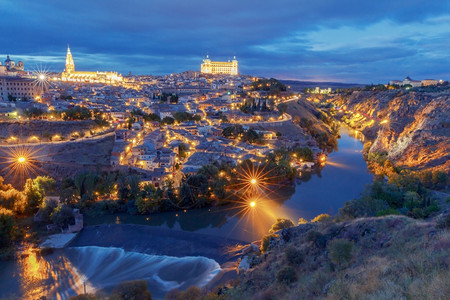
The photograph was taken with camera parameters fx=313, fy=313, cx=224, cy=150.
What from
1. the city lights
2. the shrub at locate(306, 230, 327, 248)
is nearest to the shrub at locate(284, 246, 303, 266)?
the shrub at locate(306, 230, 327, 248)

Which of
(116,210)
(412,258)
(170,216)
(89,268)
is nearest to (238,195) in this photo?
(170,216)

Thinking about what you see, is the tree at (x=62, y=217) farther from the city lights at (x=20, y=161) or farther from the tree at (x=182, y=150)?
the tree at (x=182, y=150)

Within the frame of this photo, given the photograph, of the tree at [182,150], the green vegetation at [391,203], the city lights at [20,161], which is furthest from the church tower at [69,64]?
the green vegetation at [391,203]

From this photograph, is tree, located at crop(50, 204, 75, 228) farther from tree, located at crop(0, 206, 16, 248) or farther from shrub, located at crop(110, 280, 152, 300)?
shrub, located at crop(110, 280, 152, 300)

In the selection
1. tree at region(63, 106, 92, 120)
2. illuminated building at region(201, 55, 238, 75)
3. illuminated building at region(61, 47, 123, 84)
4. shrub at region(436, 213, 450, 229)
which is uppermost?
illuminated building at region(201, 55, 238, 75)

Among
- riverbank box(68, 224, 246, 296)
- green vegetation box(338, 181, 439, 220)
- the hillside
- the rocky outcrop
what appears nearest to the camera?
the hillside

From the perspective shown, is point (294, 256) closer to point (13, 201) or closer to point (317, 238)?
point (317, 238)
